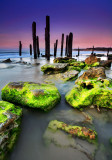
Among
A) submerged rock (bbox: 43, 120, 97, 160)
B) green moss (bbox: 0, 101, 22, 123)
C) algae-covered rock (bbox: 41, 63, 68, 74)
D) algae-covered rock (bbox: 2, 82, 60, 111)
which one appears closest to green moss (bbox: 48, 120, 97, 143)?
submerged rock (bbox: 43, 120, 97, 160)

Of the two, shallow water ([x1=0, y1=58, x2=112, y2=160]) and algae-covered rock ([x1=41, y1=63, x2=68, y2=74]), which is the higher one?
algae-covered rock ([x1=41, y1=63, x2=68, y2=74])

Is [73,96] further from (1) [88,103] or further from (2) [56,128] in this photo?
(2) [56,128]

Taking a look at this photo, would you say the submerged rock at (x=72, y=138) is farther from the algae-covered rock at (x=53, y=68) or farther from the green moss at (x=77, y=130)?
the algae-covered rock at (x=53, y=68)

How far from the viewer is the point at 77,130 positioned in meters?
1.79

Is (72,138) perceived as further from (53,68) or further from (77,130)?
(53,68)

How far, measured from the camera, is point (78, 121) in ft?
6.93

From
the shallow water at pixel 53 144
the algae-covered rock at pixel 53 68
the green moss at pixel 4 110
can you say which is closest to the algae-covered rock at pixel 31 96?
the shallow water at pixel 53 144

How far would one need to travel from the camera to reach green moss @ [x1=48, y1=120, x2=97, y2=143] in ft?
5.57

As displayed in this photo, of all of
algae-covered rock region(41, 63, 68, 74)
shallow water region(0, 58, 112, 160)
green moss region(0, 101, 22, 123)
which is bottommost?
shallow water region(0, 58, 112, 160)

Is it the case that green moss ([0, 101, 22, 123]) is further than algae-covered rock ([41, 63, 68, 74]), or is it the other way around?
algae-covered rock ([41, 63, 68, 74])

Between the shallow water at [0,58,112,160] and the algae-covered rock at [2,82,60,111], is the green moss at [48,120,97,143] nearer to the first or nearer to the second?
the shallow water at [0,58,112,160]

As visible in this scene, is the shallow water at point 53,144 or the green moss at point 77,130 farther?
the green moss at point 77,130

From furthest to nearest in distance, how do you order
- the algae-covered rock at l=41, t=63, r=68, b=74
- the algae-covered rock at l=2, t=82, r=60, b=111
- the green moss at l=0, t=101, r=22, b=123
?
the algae-covered rock at l=41, t=63, r=68, b=74
the algae-covered rock at l=2, t=82, r=60, b=111
the green moss at l=0, t=101, r=22, b=123

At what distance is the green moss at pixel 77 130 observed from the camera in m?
1.70
